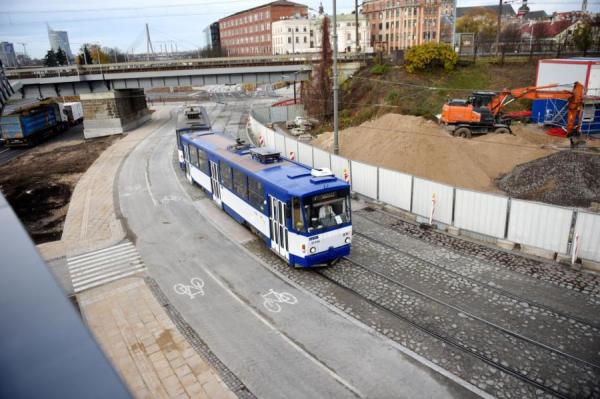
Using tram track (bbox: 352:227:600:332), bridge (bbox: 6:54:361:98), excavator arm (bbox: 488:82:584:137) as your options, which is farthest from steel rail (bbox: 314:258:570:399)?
bridge (bbox: 6:54:361:98)

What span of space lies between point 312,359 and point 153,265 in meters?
7.94

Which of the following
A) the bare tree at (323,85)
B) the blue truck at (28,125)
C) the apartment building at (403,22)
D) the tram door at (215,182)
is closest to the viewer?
the tram door at (215,182)

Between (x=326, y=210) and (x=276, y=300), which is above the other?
(x=326, y=210)

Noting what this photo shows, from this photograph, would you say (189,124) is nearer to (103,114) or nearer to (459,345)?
(459,345)

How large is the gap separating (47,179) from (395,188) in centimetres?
2349

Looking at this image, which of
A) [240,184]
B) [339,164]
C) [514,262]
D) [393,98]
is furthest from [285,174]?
[393,98]

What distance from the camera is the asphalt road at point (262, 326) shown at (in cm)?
968

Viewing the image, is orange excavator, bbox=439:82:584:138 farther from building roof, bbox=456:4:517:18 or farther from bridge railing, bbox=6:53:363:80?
building roof, bbox=456:4:517:18

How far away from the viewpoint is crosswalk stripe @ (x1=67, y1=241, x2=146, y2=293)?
1504 centimetres

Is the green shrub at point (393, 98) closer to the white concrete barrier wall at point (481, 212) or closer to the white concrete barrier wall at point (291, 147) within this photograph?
the white concrete barrier wall at point (291, 147)

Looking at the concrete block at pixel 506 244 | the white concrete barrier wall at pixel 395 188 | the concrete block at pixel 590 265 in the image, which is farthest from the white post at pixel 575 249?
the white concrete barrier wall at pixel 395 188

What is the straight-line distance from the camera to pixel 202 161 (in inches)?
879

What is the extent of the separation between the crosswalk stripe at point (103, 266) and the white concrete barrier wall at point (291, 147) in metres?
13.4

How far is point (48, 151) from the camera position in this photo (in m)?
40.8
